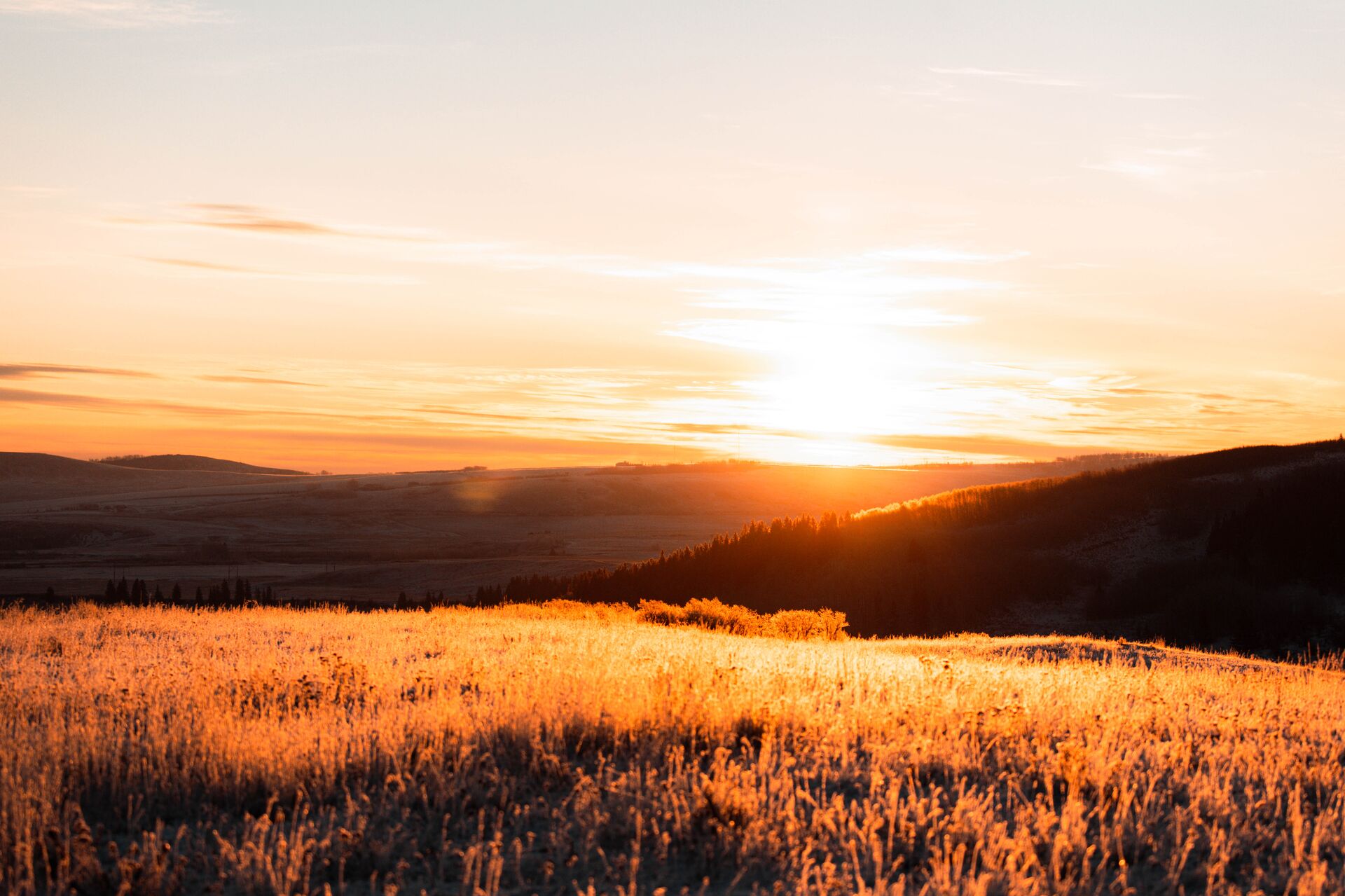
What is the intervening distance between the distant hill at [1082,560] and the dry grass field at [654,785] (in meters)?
34.7

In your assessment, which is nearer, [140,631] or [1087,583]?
[140,631]

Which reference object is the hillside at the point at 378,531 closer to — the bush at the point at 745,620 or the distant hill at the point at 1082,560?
the distant hill at the point at 1082,560

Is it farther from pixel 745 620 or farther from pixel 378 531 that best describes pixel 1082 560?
pixel 378 531

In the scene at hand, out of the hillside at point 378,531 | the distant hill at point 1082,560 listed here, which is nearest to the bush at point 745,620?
the distant hill at point 1082,560

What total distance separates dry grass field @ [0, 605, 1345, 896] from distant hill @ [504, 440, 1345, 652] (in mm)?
34729

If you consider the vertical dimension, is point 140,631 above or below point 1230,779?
below

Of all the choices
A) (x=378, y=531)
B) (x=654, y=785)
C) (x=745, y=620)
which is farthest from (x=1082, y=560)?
(x=378, y=531)

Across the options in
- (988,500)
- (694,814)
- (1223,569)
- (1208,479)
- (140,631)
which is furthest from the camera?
(988,500)

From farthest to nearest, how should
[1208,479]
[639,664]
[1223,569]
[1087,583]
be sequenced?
[1208,479]
[1087,583]
[1223,569]
[639,664]

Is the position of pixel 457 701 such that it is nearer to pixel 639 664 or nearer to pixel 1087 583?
pixel 639 664

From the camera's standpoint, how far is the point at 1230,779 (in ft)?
23.6

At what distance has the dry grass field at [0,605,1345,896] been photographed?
18.0 feet

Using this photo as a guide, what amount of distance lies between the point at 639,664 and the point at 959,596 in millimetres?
43657

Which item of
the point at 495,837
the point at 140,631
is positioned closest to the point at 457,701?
the point at 495,837
